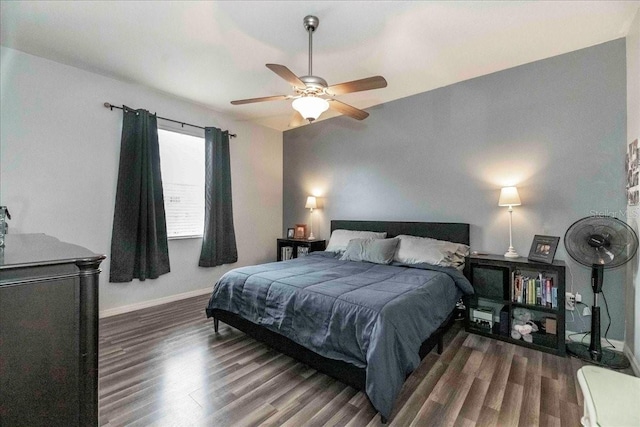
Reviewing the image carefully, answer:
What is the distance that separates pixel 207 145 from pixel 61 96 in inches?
63.5

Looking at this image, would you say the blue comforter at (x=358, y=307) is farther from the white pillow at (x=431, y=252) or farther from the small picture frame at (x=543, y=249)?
the small picture frame at (x=543, y=249)

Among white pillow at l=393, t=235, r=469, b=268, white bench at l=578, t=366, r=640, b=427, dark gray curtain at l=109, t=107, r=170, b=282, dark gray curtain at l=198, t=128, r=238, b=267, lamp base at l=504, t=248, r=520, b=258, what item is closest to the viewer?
white bench at l=578, t=366, r=640, b=427

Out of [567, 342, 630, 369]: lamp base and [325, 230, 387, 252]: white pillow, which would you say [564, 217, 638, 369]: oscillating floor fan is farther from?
[325, 230, 387, 252]: white pillow

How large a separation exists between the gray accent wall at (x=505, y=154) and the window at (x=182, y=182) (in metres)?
2.06

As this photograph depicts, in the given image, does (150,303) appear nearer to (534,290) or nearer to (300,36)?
(300,36)

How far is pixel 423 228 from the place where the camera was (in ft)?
11.8

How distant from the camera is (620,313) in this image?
251 centimetres

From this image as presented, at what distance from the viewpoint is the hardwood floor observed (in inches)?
67.5

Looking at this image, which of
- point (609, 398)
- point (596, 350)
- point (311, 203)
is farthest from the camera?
point (311, 203)

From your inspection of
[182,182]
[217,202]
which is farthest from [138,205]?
[217,202]

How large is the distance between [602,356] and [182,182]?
4.84 m

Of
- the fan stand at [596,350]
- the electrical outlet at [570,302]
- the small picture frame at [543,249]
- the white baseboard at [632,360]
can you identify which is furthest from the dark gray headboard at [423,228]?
the white baseboard at [632,360]

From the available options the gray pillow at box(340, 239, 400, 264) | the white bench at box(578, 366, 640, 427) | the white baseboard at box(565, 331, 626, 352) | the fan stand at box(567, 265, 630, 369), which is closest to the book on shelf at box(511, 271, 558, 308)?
the fan stand at box(567, 265, 630, 369)

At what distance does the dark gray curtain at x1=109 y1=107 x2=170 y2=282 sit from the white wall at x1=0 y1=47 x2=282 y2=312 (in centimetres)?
11
